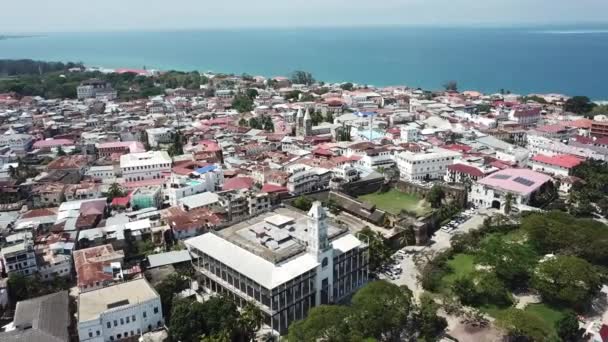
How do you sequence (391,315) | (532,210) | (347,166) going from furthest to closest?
(347,166) → (532,210) → (391,315)

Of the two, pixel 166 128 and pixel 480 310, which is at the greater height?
pixel 166 128

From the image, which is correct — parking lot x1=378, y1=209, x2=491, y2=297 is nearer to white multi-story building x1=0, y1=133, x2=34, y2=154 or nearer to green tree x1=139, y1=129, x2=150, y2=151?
green tree x1=139, y1=129, x2=150, y2=151

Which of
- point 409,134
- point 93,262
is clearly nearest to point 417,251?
point 93,262


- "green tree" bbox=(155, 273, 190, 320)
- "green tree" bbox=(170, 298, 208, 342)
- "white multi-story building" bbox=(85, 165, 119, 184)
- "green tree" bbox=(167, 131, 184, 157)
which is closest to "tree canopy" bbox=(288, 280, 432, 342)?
"green tree" bbox=(170, 298, 208, 342)

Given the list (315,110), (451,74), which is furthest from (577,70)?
(315,110)

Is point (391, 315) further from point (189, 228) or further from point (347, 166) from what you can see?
point (347, 166)

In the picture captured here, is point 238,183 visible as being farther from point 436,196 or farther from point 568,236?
point 568,236

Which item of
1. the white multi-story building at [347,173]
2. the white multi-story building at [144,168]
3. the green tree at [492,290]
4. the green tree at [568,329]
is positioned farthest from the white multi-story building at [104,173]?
the green tree at [568,329]
